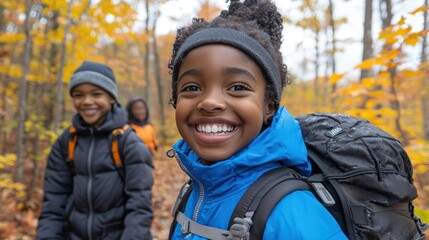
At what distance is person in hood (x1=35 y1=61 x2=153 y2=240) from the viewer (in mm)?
2352

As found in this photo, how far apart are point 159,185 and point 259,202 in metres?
→ 6.87

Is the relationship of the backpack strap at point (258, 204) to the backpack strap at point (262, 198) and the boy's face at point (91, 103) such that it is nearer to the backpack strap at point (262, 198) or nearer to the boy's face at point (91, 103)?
the backpack strap at point (262, 198)

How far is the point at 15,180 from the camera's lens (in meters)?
5.10

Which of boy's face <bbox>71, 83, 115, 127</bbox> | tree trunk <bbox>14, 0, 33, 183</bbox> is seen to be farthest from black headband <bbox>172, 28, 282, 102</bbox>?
tree trunk <bbox>14, 0, 33, 183</bbox>

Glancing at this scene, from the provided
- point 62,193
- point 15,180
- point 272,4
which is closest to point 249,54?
point 272,4

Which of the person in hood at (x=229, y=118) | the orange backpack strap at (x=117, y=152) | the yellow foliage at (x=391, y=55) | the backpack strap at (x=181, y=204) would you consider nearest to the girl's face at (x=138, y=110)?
the orange backpack strap at (x=117, y=152)

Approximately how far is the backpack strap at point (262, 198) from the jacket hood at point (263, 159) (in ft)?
0.18

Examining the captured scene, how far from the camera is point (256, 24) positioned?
1415 millimetres

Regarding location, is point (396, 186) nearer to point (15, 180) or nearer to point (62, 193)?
point (62, 193)

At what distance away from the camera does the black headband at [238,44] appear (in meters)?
1.22

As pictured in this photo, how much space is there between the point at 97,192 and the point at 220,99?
1.65 meters

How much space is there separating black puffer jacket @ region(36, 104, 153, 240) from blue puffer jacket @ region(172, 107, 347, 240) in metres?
1.14

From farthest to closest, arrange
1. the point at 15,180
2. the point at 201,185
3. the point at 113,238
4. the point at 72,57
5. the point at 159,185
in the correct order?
the point at 159,185, the point at 72,57, the point at 15,180, the point at 113,238, the point at 201,185

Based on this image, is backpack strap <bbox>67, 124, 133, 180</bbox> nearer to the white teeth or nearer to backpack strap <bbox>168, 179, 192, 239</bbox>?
backpack strap <bbox>168, 179, 192, 239</bbox>
